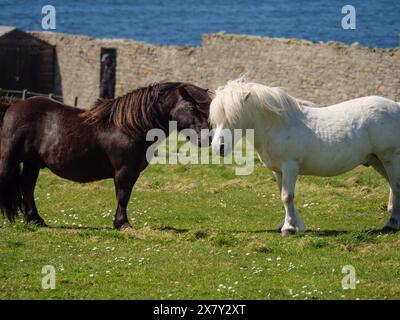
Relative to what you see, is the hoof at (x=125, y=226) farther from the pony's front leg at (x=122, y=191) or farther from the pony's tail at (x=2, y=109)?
the pony's tail at (x=2, y=109)

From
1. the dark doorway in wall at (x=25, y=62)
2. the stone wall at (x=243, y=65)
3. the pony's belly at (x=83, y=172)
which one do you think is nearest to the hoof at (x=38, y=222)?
the pony's belly at (x=83, y=172)

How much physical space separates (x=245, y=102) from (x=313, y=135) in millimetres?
997

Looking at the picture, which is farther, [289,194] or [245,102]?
[289,194]

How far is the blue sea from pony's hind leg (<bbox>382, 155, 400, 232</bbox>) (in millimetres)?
33833

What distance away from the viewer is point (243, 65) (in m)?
29.7

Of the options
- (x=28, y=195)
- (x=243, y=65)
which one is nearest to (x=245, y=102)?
(x=28, y=195)

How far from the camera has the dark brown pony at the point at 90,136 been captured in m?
12.5

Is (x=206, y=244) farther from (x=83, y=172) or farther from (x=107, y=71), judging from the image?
(x=107, y=71)

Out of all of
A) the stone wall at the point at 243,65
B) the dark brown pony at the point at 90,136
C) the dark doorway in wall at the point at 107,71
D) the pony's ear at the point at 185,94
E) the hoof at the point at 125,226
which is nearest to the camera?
the pony's ear at the point at 185,94

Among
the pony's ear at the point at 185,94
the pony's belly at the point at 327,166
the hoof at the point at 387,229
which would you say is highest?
the pony's ear at the point at 185,94

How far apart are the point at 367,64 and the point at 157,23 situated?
151 feet

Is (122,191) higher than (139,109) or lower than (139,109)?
lower

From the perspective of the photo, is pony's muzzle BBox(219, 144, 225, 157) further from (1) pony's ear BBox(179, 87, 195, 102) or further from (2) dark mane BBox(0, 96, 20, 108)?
(2) dark mane BBox(0, 96, 20, 108)

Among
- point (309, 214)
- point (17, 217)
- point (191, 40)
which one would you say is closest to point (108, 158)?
point (17, 217)
